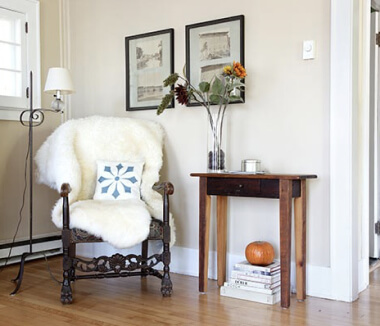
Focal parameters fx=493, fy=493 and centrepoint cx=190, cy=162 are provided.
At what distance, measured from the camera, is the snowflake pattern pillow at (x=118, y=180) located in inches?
124

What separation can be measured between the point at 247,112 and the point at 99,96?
1367 mm

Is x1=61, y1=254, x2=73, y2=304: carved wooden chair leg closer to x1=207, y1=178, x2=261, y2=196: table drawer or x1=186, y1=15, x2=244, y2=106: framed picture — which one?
x1=207, y1=178, x2=261, y2=196: table drawer

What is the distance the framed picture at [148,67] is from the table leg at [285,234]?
1.22 meters

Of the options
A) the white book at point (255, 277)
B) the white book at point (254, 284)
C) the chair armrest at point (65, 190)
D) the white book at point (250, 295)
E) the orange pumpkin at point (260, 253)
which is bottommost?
the white book at point (250, 295)

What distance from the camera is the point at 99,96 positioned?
3961mm

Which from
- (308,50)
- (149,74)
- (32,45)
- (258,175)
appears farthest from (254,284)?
(32,45)

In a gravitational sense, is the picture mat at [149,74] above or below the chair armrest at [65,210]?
above

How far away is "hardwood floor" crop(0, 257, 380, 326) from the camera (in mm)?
2443

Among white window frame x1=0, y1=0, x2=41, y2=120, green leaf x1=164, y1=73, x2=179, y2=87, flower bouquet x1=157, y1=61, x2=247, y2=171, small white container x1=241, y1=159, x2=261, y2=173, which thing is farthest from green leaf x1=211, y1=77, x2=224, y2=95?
white window frame x1=0, y1=0, x2=41, y2=120

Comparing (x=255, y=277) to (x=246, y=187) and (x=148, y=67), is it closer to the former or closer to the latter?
(x=246, y=187)

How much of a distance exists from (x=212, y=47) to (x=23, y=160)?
68.2 inches

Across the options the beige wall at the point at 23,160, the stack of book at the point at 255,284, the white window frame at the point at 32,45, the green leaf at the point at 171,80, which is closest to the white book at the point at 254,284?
the stack of book at the point at 255,284

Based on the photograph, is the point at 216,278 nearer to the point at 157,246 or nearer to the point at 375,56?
the point at 157,246

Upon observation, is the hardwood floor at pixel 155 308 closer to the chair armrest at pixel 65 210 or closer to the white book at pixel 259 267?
the white book at pixel 259 267
